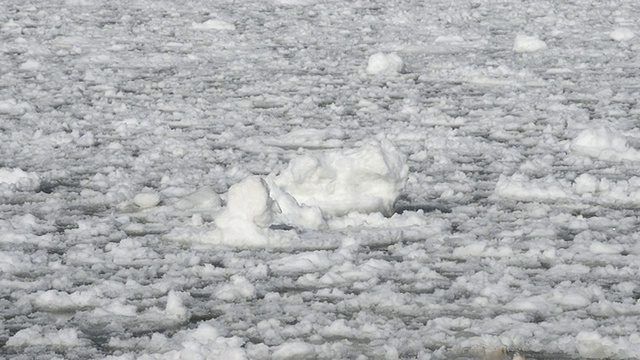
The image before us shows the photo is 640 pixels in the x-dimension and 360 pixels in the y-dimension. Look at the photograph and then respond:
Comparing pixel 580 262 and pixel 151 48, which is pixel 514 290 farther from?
pixel 151 48

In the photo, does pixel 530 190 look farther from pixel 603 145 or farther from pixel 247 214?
pixel 247 214

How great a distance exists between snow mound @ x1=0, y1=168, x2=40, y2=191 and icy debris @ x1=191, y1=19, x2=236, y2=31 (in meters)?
7.30

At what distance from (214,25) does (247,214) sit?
861 centimetres

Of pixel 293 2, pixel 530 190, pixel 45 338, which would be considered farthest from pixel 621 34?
pixel 45 338

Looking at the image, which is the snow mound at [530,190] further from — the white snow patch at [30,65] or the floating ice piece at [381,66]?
the white snow patch at [30,65]

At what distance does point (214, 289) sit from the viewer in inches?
181

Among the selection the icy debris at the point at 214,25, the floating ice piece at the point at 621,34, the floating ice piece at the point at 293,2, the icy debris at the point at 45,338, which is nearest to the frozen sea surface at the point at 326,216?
the icy debris at the point at 45,338

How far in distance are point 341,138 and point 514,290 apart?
3239 mm

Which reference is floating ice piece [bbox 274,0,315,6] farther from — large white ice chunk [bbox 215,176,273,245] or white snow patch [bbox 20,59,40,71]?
large white ice chunk [bbox 215,176,273,245]

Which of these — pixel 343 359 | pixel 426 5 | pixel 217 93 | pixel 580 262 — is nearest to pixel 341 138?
pixel 217 93

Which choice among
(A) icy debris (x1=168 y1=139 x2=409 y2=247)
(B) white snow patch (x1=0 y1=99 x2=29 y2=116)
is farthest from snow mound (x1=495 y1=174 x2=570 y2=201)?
(B) white snow patch (x1=0 y1=99 x2=29 y2=116)

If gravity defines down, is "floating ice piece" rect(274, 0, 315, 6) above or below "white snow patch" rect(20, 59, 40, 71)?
below

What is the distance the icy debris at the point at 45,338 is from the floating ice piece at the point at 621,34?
9.51 m

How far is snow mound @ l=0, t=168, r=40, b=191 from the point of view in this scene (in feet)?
20.3
